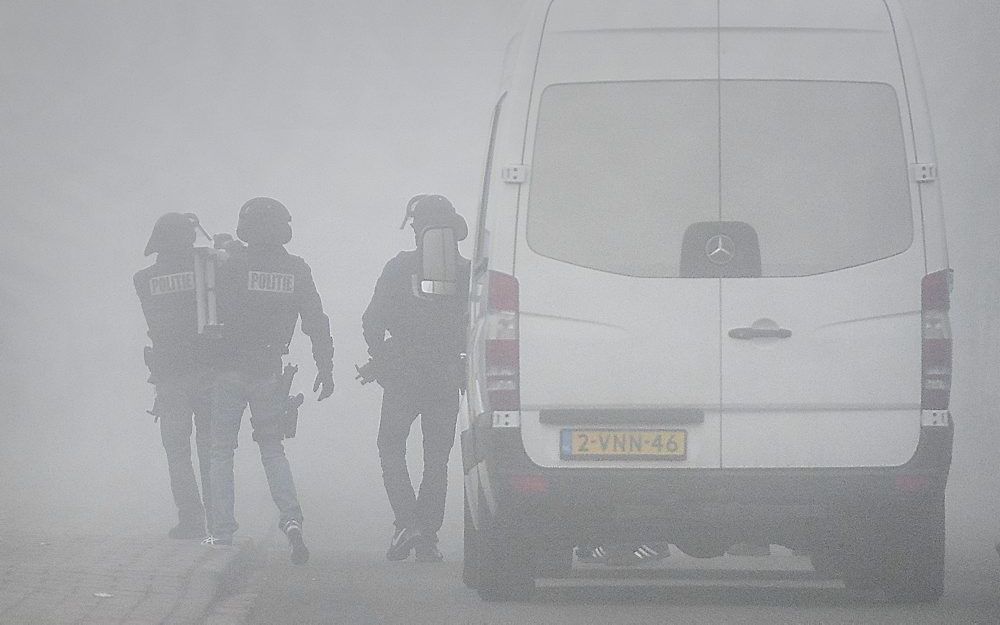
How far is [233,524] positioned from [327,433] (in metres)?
14.8

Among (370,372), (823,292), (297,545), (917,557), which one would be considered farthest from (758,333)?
(370,372)

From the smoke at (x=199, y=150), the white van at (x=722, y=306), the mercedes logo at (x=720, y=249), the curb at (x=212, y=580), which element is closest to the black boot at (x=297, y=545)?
the curb at (x=212, y=580)

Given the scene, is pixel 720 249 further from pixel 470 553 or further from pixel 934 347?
pixel 470 553

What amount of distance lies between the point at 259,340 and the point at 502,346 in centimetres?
328

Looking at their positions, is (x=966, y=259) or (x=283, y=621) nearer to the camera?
(x=283, y=621)

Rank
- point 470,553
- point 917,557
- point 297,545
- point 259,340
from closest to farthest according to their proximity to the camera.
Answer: point 917,557
point 470,553
point 297,545
point 259,340

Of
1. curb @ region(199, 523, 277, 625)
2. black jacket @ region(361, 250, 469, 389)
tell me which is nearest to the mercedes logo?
curb @ region(199, 523, 277, 625)

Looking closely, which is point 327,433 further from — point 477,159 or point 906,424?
point 906,424

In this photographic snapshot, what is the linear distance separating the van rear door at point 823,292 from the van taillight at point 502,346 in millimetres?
729

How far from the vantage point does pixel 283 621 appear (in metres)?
8.26

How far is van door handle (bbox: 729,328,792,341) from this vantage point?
8219 millimetres

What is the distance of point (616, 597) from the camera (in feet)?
29.8

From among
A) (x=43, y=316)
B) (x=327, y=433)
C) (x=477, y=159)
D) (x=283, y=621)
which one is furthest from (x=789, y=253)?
(x=477, y=159)

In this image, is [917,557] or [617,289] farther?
[917,557]
